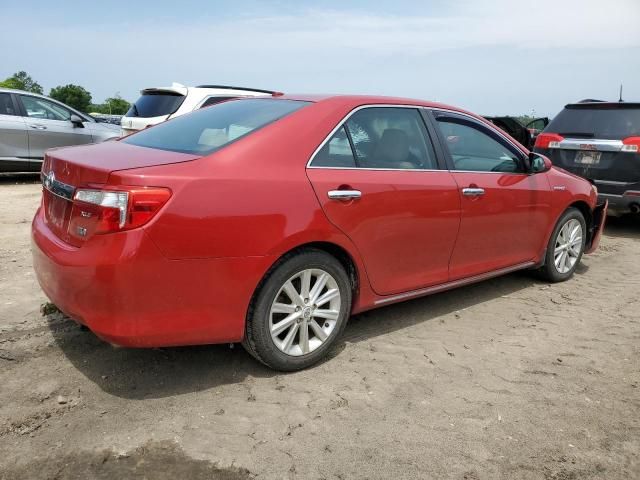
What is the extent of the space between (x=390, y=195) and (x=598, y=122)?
5048 mm

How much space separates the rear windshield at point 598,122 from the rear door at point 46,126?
27.2 feet

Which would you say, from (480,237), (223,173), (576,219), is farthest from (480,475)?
(576,219)

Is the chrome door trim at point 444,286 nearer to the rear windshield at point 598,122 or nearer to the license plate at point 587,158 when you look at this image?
the license plate at point 587,158

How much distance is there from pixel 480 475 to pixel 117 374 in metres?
1.97

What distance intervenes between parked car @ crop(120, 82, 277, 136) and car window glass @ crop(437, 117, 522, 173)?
189 inches

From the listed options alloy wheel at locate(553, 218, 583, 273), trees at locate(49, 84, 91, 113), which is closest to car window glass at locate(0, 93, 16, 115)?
alloy wheel at locate(553, 218, 583, 273)

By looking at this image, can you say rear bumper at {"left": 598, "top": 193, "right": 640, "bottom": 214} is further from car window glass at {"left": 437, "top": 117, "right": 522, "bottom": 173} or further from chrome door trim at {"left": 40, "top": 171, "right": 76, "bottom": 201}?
chrome door trim at {"left": 40, "top": 171, "right": 76, "bottom": 201}

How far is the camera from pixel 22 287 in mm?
4570

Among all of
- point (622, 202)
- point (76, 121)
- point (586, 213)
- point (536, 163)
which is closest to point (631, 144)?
point (622, 202)

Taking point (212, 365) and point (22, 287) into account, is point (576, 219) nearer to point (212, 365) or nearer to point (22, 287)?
point (212, 365)

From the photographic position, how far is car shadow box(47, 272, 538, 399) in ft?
10.4

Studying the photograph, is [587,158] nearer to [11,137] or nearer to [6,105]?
[11,137]

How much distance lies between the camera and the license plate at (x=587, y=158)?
290 inches

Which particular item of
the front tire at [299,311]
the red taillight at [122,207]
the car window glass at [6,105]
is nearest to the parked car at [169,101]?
the car window glass at [6,105]
